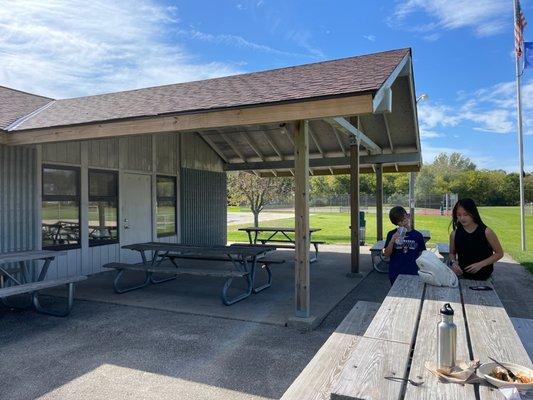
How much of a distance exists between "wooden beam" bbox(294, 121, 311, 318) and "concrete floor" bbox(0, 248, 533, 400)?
42 cm

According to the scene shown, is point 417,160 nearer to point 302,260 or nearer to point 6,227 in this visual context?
point 302,260

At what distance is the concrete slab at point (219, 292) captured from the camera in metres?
5.48

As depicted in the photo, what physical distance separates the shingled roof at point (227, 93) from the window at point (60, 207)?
47.9 inches

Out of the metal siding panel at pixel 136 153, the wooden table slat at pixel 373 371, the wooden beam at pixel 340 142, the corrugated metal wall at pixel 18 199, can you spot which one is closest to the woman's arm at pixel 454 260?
the wooden table slat at pixel 373 371

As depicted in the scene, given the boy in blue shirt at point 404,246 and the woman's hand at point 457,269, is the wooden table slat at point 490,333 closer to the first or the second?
the woman's hand at point 457,269

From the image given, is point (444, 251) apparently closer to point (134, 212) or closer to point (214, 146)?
point (134, 212)

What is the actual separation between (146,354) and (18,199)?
4330 millimetres

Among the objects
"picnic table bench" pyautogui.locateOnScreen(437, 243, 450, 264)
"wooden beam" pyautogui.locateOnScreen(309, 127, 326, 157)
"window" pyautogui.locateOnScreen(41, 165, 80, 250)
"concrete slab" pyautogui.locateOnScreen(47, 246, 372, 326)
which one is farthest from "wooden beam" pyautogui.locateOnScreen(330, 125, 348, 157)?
"window" pyautogui.locateOnScreen(41, 165, 80, 250)

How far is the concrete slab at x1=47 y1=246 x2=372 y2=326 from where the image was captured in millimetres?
5480

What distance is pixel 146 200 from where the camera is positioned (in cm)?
985

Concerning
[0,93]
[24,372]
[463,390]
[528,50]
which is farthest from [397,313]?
[528,50]

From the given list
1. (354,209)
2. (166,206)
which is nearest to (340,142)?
(354,209)

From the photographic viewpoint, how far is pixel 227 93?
5770 millimetres

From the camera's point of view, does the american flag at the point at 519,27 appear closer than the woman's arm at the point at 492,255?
No
